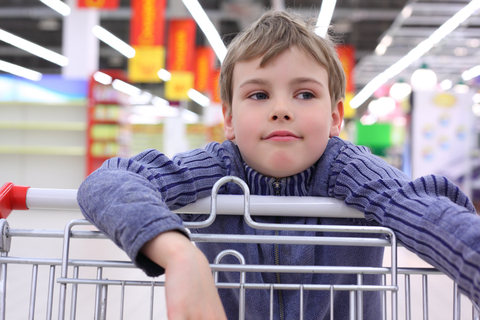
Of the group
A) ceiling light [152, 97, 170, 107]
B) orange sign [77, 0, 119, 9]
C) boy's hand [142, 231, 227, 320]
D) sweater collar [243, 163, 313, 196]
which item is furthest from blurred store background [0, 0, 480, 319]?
ceiling light [152, 97, 170, 107]

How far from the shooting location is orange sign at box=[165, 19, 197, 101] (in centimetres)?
836

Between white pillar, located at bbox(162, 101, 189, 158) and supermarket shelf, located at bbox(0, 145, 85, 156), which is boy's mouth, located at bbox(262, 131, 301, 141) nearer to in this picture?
supermarket shelf, located at bbox(0, 145, 85, 156)

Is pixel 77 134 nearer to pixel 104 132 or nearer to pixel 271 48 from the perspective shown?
pixel 104 132

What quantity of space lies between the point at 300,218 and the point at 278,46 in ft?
1.42

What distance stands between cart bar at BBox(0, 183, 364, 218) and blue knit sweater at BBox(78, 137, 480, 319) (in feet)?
0.18

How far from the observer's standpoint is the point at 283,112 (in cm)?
99

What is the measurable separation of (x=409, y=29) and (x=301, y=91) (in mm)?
10686

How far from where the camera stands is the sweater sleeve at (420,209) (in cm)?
74

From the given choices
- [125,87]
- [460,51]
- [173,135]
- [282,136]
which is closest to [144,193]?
[282,136]

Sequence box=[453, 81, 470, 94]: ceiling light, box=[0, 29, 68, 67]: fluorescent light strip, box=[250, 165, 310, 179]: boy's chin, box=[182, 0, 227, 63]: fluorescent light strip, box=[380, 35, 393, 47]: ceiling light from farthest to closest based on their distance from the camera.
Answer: box=[0, 29, 68, 67]: fluorescent light strip → box=[380, 35, 393, 47]: ceiling light → box=[453, 81, 470, 94]: ceiling light → box=[182, 0, 227, 63]: fluorescent light strip → box=[250, 165, 310, 179]: boy's chin

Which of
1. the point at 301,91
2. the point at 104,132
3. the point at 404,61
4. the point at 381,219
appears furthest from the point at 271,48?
the point at 404,61

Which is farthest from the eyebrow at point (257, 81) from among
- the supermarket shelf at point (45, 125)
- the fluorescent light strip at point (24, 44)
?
the fluorescent light strip at point (24, 44)

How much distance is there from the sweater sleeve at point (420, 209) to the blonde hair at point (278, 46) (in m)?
0.24

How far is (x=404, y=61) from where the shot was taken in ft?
38.3
